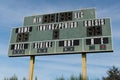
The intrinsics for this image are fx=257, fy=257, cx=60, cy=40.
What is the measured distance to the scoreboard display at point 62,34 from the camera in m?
24.9

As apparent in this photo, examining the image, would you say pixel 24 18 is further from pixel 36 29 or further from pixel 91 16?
pixel 91 16

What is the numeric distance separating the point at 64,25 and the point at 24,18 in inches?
227

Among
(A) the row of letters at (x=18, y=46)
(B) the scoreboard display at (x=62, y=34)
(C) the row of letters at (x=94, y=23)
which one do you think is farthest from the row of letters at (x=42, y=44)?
(C) the row of letters at (x=94, y=23)

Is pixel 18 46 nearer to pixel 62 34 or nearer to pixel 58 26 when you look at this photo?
pixel 58 26

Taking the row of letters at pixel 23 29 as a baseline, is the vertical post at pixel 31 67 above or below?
below

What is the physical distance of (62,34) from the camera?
87.2ft

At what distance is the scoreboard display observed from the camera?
2491 centimetres

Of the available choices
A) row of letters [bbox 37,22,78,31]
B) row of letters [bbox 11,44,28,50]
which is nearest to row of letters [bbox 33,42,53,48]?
row of letters [bbox 11,44,28,50]

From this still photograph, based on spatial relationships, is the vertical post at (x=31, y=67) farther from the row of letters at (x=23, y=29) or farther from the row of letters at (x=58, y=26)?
the row of letters at (x=58, y=26)

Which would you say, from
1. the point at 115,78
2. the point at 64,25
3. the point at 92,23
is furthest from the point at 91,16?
the point at 115,78

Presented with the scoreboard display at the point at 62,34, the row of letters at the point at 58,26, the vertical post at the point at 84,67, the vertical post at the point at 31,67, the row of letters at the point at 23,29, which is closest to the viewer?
the vertical post at the point at 84,67

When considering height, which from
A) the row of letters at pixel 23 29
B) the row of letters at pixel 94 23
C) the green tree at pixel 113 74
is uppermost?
the row of letters at pixel 94 23

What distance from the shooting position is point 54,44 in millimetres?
26484

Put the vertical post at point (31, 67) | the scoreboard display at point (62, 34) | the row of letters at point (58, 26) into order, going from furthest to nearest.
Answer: the vertical post at point (31, 67), the row of letters at point (58, 26), the scoreboard display at point (62, 34)
